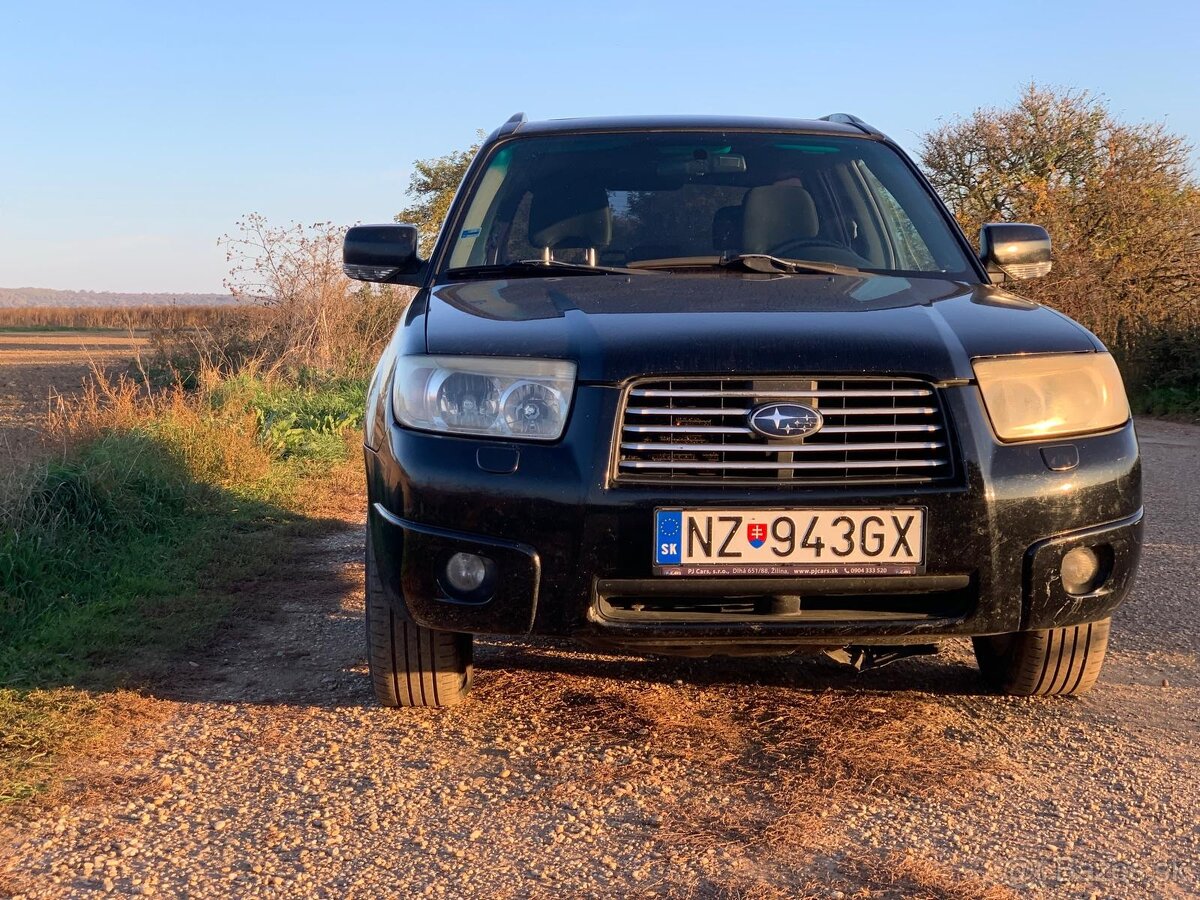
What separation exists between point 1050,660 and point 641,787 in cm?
132

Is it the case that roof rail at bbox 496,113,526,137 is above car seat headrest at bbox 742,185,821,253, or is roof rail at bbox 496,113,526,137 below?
above

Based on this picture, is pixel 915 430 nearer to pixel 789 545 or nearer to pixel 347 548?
pixel 789 545

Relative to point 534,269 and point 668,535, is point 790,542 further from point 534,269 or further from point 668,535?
point 534,269

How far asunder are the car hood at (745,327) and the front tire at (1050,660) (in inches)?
33.6

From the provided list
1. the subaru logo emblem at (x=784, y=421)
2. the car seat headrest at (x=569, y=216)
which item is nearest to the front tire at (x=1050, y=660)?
the subaru logo emblem at (x=784, y=421)

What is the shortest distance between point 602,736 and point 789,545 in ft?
2.84

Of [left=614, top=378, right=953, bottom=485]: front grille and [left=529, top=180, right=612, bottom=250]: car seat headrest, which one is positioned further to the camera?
[left=529, top=180, right=612, bottom=250]: car seat headrest

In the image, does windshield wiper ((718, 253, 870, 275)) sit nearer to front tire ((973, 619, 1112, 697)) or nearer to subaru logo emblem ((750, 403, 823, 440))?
subaru logo emblem ((750, 403, 823, 440))

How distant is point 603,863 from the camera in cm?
244

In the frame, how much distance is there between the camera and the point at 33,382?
2114 centimetres

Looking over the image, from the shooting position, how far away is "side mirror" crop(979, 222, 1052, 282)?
4.04 m

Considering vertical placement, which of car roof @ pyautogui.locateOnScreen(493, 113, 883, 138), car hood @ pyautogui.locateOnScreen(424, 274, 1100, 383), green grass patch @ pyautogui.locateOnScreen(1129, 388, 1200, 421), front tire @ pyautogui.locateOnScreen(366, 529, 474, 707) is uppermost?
car roof @ pyautogui.locateOnScreen(493, 113, 883, 138)

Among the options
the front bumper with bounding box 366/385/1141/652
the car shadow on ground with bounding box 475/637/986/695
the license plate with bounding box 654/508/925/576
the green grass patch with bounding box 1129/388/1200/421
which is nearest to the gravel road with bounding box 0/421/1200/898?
the car shadow on ground with bounding box 475/637/986/695

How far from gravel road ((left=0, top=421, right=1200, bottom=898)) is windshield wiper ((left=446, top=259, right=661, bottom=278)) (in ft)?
4.24
